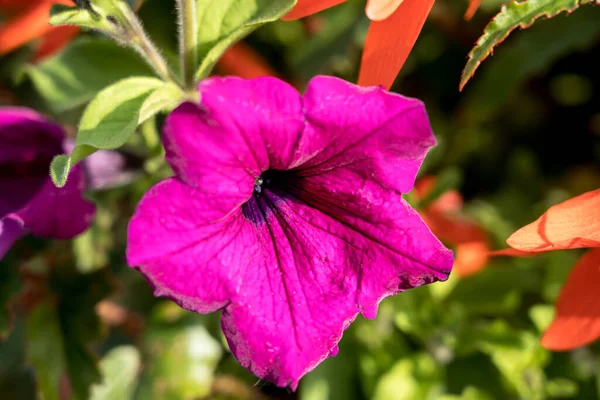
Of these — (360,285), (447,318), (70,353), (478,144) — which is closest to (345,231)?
(360,285)

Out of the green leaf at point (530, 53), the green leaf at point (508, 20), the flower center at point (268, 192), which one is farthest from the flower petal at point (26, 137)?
the green leaf at point (530, 53)

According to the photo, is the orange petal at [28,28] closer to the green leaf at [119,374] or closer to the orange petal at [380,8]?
the green leaf at [119,374]

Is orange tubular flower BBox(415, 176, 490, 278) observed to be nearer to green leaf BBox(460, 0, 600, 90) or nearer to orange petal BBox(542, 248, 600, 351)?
orange petal BBox(542, 248, 600, 351)

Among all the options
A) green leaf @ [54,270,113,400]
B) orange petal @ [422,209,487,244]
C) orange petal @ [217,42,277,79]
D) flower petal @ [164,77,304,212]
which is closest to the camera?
flower petal @ [164,77,304,212]

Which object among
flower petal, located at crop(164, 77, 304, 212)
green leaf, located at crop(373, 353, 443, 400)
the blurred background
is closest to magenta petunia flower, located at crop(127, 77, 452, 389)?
flower petal, located at crop(164, 77, 304, 212)

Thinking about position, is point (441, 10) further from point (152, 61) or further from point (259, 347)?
point (259, 347)

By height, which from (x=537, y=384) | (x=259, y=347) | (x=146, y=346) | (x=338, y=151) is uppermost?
(x=338, y=151)
